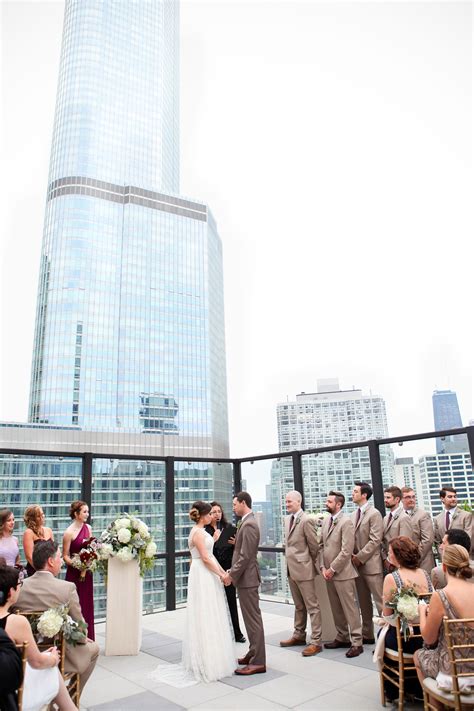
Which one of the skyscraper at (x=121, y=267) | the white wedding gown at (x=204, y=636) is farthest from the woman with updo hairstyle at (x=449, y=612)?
the skyscraper at (x=121, y=267)

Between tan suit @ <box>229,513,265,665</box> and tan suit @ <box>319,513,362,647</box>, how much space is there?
102cm

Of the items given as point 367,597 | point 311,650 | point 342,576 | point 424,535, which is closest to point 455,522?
point 424,535

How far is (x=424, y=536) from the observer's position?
5469 millimetres

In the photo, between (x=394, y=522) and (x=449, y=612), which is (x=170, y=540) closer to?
(x=394, y=522)

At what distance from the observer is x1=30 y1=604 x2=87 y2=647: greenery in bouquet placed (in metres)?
3.01

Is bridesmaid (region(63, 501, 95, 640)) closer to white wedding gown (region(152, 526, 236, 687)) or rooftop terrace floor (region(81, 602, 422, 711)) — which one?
rooftop terrace floor (region(81, 602, 422, 711))

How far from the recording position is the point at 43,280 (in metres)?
83.2

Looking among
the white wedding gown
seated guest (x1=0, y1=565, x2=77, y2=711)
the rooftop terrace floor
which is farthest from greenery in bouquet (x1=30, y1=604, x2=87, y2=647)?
the white wedding gown

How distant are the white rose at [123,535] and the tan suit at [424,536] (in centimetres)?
348

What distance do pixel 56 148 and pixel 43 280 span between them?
107ft

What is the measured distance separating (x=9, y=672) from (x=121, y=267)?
89.4 metres

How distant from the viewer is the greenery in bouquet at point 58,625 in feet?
9.89

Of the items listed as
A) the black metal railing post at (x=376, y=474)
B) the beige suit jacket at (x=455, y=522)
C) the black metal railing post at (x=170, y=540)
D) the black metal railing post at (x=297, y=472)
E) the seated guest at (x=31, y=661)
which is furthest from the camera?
the black metal railing post at (x=297, y=472)

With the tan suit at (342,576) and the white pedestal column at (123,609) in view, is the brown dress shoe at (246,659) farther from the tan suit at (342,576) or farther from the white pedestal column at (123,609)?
the white pedestal column at (123,609)
